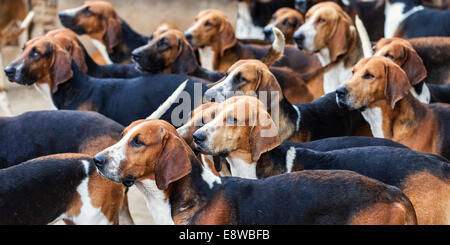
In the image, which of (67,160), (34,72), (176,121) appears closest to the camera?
(67,160)

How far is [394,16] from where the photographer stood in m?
7.64

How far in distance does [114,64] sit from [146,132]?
10.5 ft

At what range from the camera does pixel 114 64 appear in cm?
694

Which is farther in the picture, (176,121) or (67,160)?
(176,121)

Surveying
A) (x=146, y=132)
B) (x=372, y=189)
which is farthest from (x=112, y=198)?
(x=372, y=189)

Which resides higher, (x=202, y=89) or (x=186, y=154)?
(x=186, y=154)

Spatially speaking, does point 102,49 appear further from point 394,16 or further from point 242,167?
point 242,167

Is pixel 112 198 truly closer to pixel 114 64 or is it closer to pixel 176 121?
pixel 176 121

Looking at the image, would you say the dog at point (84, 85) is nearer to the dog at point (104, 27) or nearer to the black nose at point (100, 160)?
the dog at point (104, 27)

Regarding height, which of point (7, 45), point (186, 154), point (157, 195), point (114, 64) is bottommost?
point (7, 45)

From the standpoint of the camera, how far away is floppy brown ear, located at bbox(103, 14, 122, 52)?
7.36 m

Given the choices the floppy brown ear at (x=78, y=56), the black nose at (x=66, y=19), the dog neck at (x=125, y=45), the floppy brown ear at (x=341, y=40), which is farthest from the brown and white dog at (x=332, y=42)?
the black nose at (x=66, y=19)

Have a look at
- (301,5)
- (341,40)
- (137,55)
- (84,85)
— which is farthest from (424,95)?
(301,5)

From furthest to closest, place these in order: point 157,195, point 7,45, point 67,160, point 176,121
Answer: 1. point 7,45
2. point 176,121
3. point 67,160
4. point 157,195
